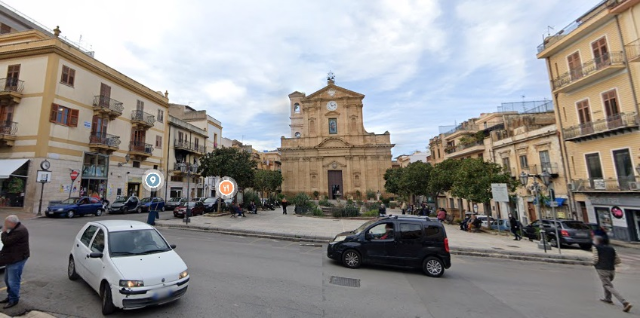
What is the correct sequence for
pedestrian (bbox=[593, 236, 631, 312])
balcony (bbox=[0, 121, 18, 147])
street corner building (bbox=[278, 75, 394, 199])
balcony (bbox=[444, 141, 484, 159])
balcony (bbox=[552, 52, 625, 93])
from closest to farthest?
1. pedestrian (bbox=[593, 236, 631, 312])
2. balcony (bbox=[552, 52, 625, 93])
3. balcony (bbox=[0, 121, 18, 147])
4. balcony (bbox=[444, 141, 484, 159])
5. street corner building (bbox=[278, 75, 394, 199])

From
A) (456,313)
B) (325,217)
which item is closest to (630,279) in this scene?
(456,313)

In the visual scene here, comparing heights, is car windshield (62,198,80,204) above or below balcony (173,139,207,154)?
below

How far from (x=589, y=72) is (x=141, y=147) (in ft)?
129

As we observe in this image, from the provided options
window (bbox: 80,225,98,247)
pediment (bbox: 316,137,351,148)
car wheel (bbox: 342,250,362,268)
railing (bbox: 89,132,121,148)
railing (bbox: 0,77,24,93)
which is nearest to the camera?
window (bbox: 80,225,98,247)

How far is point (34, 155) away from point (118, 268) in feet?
76.5

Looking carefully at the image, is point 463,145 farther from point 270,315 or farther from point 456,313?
point 270,315

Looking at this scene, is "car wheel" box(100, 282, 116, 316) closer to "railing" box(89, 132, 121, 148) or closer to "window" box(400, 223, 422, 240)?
"window" box(400, 223, 422, 240)

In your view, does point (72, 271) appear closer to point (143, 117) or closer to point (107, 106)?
point (107, 106)

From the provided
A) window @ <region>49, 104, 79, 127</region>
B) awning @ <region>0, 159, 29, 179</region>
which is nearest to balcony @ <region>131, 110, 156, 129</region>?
window @ <region>49, 104, 79, 127</region>

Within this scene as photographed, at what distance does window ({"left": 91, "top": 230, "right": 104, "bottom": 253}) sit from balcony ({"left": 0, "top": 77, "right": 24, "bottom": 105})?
2432cm

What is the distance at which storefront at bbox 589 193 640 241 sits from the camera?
17.4m

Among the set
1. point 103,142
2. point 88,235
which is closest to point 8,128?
point 103,142

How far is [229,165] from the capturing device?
22.2 m

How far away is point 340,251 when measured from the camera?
8.66 metres
